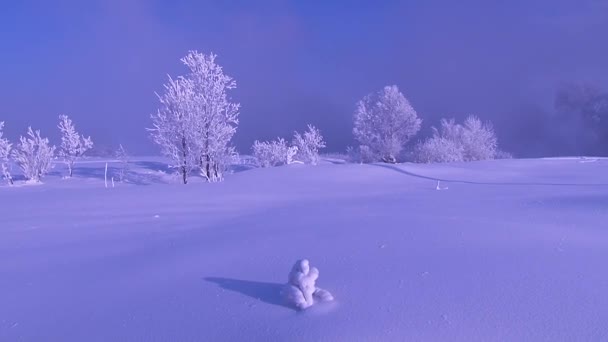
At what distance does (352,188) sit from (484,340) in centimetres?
1027

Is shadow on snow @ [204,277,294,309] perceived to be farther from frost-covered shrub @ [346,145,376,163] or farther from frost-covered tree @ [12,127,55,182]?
frost-covered shrub @ [346,145,376,163]

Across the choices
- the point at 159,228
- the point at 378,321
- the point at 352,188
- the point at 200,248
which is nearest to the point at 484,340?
the point at 378,321

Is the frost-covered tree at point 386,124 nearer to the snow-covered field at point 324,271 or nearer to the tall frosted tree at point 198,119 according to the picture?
the tall frosted tree at point 198,119

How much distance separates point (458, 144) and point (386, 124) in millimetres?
5525

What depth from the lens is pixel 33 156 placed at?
89.4ft

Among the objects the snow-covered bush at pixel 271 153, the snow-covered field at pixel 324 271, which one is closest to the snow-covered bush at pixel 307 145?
the snow-covered bush at pixel 271 153

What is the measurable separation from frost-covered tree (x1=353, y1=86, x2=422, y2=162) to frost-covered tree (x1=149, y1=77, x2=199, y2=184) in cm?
1884

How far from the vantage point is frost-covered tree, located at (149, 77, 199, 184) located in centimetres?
2077

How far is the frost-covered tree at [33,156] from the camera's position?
2684cm

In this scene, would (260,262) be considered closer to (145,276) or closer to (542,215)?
(145,276)

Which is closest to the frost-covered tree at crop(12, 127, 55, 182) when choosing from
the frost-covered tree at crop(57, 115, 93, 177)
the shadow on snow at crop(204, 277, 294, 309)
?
the frost-covered tree at crop(57, 115, 93, 177)

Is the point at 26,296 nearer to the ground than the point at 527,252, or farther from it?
nearer to the ground

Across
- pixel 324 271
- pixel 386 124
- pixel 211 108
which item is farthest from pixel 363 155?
pixel 324 271

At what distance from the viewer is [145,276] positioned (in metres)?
5.18
